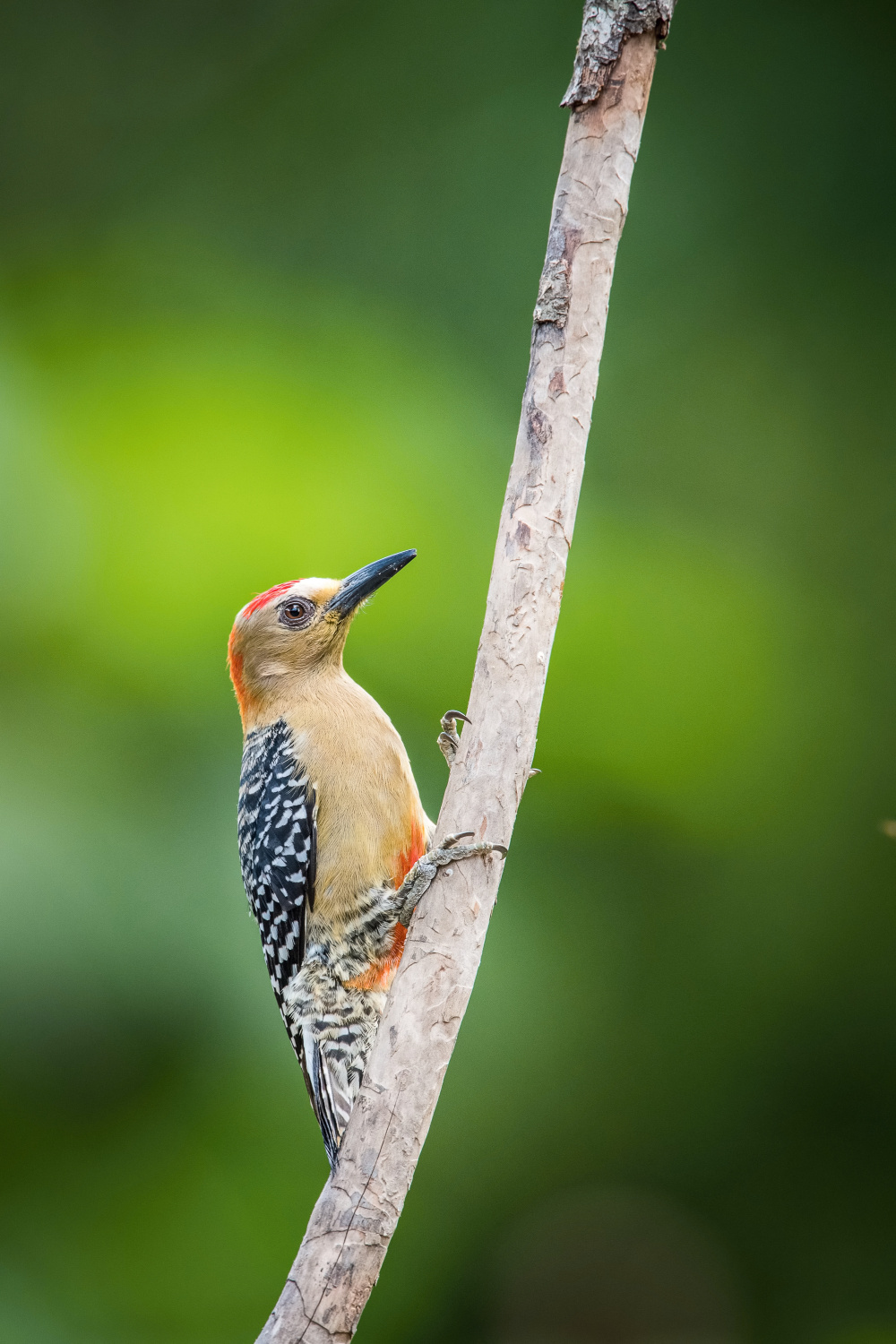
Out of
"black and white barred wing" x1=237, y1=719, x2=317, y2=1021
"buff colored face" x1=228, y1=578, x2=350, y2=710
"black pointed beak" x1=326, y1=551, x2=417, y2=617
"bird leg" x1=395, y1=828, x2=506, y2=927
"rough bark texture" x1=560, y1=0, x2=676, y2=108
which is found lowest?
"black and white barred wing" x1=237, y1=719, x2=317, y2=1021

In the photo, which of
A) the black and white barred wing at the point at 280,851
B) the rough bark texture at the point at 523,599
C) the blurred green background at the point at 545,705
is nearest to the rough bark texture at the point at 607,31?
the rough bark texture at the point at 523,599

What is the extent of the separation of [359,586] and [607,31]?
64.6 inches

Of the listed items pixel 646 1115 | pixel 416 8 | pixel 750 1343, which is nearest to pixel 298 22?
pixel 416 8

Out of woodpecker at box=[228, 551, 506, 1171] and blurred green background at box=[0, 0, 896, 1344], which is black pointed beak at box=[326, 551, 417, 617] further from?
blurred green background at box=[0, 0, 896, 1344]

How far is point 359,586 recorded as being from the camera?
3359 millimetres

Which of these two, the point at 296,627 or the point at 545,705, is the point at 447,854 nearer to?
the point at 296,627

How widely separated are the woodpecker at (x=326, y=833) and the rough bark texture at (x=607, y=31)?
1270 millimetres

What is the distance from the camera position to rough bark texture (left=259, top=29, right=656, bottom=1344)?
7.36ft

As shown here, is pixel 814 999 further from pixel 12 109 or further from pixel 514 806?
pixel 12 109

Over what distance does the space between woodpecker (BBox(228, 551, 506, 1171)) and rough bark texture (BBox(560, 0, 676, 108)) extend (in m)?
1.27

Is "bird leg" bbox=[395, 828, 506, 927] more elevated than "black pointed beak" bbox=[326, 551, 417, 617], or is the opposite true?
"black pointed beak" bbox=[326, 551, 417, 617]

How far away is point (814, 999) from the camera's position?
5973mm

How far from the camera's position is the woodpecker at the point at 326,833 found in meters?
3.19

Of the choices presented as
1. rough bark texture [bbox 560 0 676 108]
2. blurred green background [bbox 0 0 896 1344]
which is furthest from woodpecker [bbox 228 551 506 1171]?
blurred green background [bbox 0 0 896 1344]
